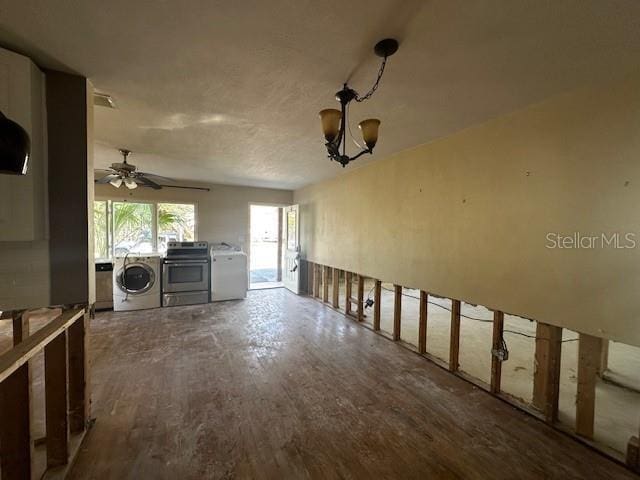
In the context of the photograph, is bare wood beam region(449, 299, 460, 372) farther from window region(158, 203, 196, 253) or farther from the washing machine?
window region(158, 203, 196, 253)

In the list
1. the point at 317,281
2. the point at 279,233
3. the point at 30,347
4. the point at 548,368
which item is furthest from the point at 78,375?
the point at 279,233

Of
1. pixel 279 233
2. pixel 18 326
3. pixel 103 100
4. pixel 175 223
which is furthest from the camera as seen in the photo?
pixel 279 233

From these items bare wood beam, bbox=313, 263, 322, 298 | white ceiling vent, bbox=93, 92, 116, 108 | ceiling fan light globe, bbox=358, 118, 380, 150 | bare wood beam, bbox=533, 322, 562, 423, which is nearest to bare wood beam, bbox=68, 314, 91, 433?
white ceiling vent, bbox=93, 92, 116, 108

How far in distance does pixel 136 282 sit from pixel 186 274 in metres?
0.74

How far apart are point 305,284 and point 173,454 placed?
4.39 m

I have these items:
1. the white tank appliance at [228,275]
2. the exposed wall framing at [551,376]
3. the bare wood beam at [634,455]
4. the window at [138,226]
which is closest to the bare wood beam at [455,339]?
the exposed wall framing at [551,376]

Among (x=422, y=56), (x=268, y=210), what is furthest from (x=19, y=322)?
(x=268, y=210)

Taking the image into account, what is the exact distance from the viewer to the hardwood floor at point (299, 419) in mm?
1588

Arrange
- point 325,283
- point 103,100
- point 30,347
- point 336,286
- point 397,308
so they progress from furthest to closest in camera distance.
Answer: point 325,283
point 336,286
point 397,308
point 103,100
point 30,347

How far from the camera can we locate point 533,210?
6.73ft

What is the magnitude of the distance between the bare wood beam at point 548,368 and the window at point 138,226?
5383 mm

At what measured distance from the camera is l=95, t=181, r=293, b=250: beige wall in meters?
5.43

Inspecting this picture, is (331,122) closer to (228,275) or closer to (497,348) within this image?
(497,348)

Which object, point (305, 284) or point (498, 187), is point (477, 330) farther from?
point (305, 284)
